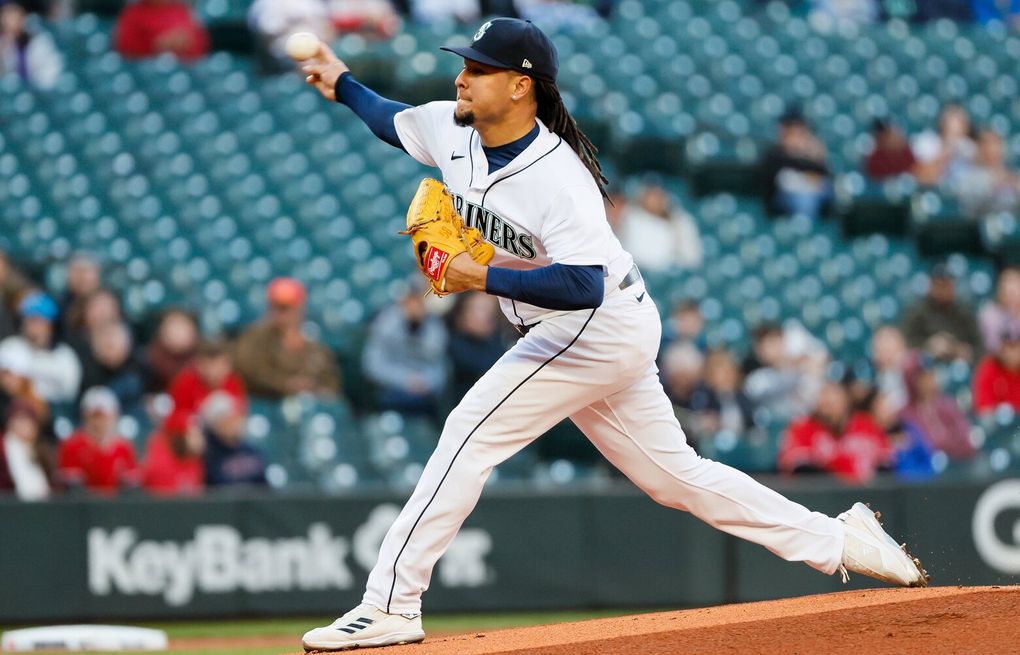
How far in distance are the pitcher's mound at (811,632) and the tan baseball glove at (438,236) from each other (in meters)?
1.01

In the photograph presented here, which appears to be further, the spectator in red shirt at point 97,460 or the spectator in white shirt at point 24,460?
the spectator in red shirt at point 97,460

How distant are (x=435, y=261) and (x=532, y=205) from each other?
0.30 m

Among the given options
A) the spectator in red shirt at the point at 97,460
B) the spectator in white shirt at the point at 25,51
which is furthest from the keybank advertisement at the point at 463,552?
the spectator in white shirt at the point at 25,51

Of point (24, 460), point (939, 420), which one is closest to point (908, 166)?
point (939, 420)

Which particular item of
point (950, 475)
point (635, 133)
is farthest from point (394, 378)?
point (635, 133)

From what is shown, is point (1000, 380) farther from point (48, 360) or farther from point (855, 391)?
point (48, 360)

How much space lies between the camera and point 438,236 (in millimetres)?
3889

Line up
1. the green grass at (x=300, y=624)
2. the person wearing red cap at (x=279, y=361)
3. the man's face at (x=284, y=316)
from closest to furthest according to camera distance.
Answer: the green grass at (x=300, y=624), the man's face at (x=284, y=316), the person wearing red cap at (x=279, y=361)

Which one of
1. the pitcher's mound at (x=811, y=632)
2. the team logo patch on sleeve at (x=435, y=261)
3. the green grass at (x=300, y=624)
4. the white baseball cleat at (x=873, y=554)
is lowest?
the green grass at (x=300, y=624)

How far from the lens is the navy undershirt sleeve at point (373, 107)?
438 centimetres

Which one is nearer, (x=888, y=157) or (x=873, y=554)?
(x=873, y=554)

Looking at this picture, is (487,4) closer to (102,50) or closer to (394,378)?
(102,50)

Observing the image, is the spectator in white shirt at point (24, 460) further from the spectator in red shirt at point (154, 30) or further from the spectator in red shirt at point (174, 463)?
the spectator in red shirt at point (154, 30)

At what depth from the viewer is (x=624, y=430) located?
13.7 feet
